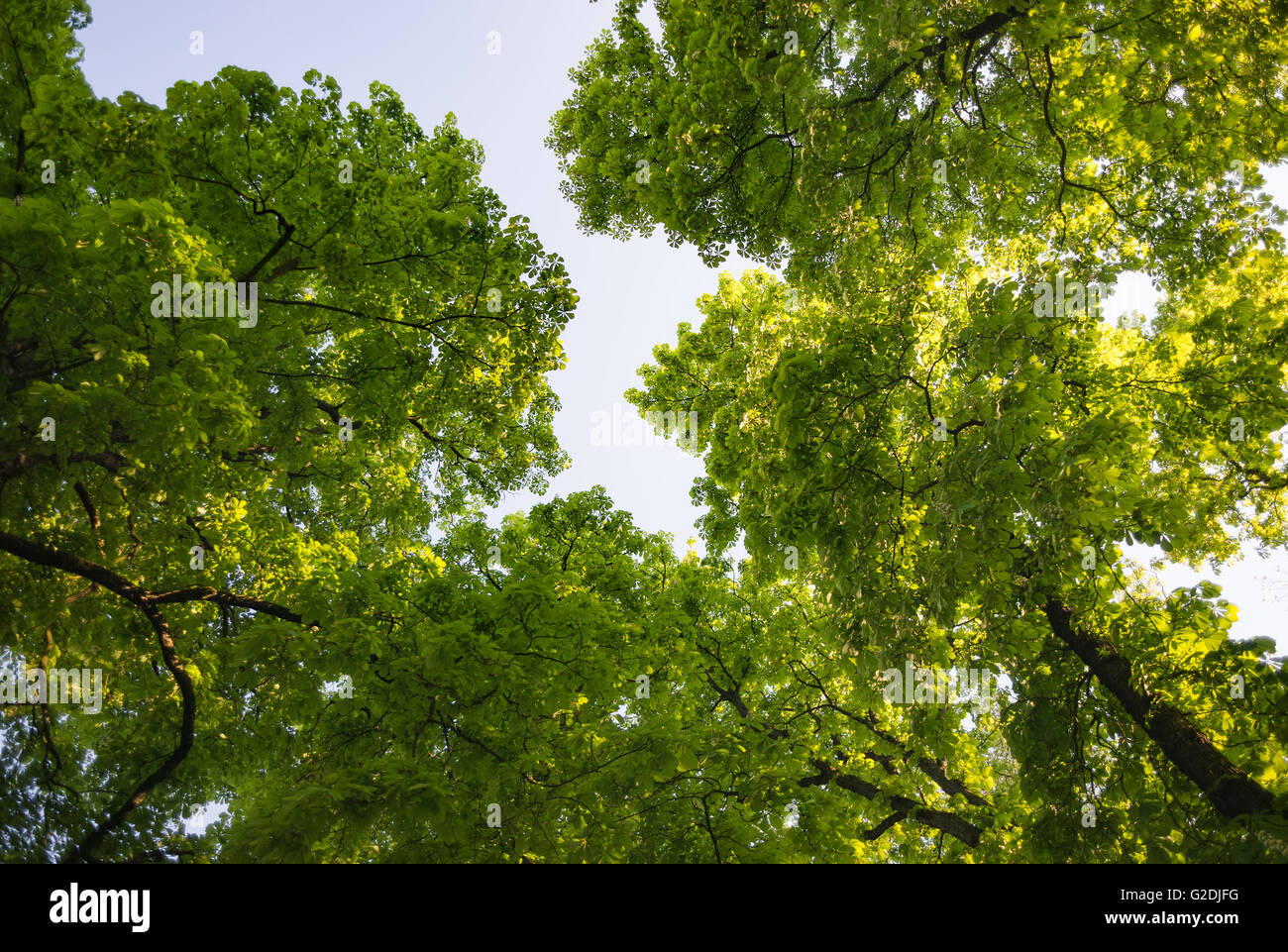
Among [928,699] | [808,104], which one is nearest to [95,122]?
[808,104]

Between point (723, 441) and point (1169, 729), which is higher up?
point (723, 441)

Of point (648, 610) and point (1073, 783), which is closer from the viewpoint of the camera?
point (1073, 783)

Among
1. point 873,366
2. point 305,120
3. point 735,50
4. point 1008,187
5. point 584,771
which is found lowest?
point 584,771

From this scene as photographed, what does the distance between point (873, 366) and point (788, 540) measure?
229 cm

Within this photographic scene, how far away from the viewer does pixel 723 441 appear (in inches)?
442

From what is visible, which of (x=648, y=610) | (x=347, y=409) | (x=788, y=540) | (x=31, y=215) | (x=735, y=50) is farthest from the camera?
(x=648, y=610)

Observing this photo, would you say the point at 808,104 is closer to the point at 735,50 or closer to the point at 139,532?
the point at 735,50

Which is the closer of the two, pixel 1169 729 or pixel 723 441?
pixel 1169 729

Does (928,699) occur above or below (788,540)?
below

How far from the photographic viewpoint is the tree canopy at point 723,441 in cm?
624

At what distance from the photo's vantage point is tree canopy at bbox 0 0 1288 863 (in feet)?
20.5

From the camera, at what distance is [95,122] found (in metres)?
6.91
